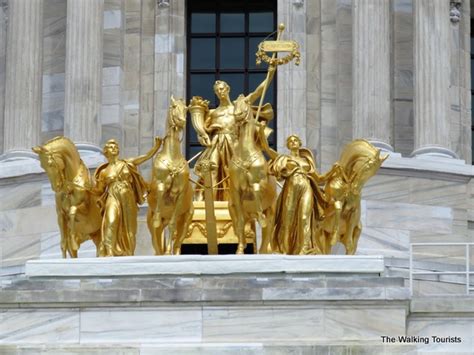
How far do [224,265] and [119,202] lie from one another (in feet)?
9.63

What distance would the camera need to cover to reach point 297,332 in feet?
111

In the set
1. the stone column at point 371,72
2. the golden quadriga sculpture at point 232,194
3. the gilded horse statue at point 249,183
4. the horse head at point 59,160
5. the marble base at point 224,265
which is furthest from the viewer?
the stone column at point 371,72

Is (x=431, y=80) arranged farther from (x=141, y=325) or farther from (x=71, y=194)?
(x=141, y=325)

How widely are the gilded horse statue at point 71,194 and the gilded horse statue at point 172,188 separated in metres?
1.06

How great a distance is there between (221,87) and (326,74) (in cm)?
606

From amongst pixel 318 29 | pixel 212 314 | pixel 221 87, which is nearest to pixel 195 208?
pixel 221 87

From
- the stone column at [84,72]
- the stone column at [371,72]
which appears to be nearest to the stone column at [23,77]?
the stone column at [84,72]

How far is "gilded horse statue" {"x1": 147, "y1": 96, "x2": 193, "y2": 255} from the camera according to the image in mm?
36219

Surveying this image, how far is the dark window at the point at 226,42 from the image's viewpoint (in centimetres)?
4631

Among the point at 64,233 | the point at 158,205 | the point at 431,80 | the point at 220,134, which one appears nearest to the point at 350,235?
the point at 158,205

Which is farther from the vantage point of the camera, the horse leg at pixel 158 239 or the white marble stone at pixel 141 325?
the horse leg at pixel 158 239

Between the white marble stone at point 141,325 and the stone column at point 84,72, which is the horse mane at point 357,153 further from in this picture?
the stone column at point 84,72

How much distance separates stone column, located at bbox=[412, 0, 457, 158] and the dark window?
3.66 meters

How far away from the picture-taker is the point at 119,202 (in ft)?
120
